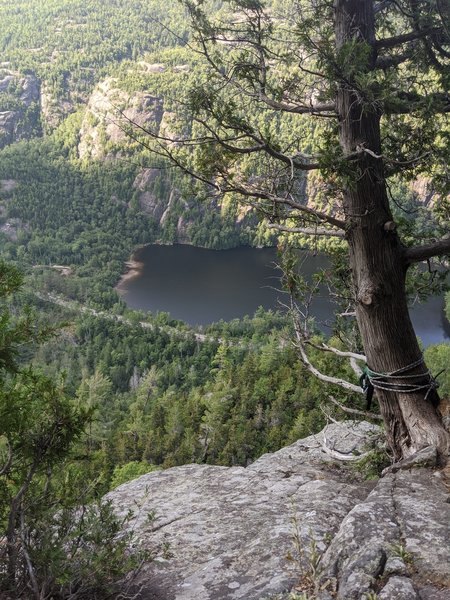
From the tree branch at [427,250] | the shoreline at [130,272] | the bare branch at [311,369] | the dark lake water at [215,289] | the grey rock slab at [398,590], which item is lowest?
the grey rock slab at [398,590]

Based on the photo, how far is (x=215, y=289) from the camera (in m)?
80.2

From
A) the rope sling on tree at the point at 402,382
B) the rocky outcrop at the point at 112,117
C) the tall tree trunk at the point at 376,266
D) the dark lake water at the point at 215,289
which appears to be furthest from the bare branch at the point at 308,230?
the rocky outcrop at the point at 112,117

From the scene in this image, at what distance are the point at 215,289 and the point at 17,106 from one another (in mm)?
133556

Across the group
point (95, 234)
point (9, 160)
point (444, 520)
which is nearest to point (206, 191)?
point (444, 520)

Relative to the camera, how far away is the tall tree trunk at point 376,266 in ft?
14.3

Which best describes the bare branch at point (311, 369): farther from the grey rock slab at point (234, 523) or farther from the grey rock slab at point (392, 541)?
the grey rock slab at point (392, 541)

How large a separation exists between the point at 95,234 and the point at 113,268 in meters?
30.2

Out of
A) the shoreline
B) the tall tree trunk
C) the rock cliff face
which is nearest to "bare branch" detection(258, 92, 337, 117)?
the tall tree trunk

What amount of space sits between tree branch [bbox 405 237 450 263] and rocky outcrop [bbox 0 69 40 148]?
Result: 623 ft

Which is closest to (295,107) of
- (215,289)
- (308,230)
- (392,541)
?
(308,230)

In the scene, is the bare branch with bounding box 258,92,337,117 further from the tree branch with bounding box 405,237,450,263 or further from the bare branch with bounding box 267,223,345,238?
the tree branch with bounding box 405,237,450,263

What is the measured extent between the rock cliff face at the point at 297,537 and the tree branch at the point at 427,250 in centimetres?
170

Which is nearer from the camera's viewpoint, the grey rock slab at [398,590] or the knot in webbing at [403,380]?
the grey rock slab at [398,590]

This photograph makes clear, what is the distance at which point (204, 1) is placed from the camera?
435 centimetres
